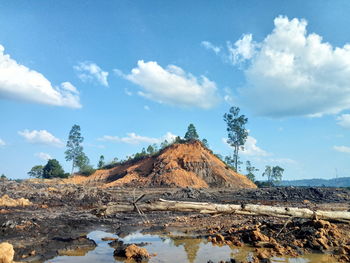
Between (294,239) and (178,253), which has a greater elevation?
(294,239)

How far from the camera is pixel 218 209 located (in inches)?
349

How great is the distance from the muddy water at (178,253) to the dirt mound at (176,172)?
29.7 meters

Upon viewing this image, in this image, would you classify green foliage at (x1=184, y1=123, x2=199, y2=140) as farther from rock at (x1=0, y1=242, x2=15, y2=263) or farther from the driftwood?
rock at (x1=0, y1=242, x2=15, y2=263)

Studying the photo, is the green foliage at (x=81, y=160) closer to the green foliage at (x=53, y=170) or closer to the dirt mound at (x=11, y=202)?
the green foliage at (x=53, y=170)

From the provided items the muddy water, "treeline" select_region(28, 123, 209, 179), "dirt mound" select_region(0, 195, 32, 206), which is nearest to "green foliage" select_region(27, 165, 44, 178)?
"treeline" select_region(28, 123, 209, 179)

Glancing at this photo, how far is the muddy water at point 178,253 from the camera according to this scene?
716 cm

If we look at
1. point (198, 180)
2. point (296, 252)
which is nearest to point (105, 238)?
point (296, 252)

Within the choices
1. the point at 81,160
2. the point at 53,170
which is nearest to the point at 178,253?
the point at 53,170

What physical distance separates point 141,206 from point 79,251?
218 cm

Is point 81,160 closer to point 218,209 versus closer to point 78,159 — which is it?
point 78,159

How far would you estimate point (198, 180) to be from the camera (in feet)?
137

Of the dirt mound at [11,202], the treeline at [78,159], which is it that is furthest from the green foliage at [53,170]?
the dirt mound at [11,202]

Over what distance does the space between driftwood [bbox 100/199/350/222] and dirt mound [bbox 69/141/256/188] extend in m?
29.9

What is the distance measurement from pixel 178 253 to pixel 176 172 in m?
33.8
